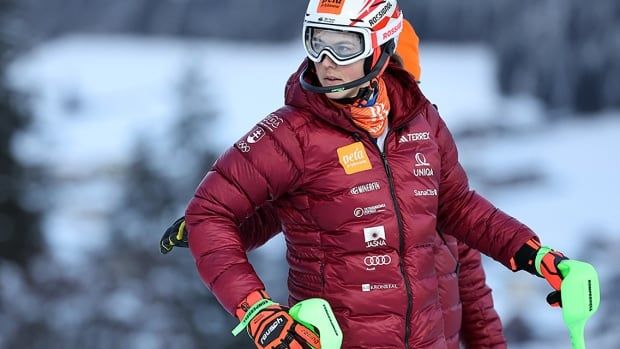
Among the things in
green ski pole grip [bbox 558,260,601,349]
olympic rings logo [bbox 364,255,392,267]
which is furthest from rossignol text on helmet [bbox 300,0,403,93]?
green ski pole grip [bbox 558,260,601,349]

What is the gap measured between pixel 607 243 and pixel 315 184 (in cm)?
1187

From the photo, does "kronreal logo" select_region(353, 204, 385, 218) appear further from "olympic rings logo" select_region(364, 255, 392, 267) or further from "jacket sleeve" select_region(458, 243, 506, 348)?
"jacket sleeve" select_region(458, 243, 506, 348)

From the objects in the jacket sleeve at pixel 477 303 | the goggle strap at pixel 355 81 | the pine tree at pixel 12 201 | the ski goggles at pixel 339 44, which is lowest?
the pine tree at pixel 12 201

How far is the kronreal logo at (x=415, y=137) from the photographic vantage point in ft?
10.8

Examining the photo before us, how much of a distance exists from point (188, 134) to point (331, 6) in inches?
518

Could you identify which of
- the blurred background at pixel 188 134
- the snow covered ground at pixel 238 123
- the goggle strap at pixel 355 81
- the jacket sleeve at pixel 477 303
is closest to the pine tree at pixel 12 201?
the blurred background at pixel 188 134

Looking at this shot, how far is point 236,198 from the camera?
10.1 ft

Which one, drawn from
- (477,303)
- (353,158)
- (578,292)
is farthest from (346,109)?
(477,303)

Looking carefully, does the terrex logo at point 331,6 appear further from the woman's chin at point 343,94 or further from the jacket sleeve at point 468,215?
the jacket sleeve at point 468,215

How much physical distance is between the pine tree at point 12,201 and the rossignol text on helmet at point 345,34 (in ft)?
48.2

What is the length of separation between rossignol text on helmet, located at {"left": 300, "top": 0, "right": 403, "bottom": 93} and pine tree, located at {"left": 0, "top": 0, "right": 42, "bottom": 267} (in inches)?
579

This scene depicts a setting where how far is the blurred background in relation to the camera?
1446cm

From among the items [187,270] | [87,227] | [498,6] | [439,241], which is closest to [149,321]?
Result: [187,270]

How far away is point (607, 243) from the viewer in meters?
14.4
